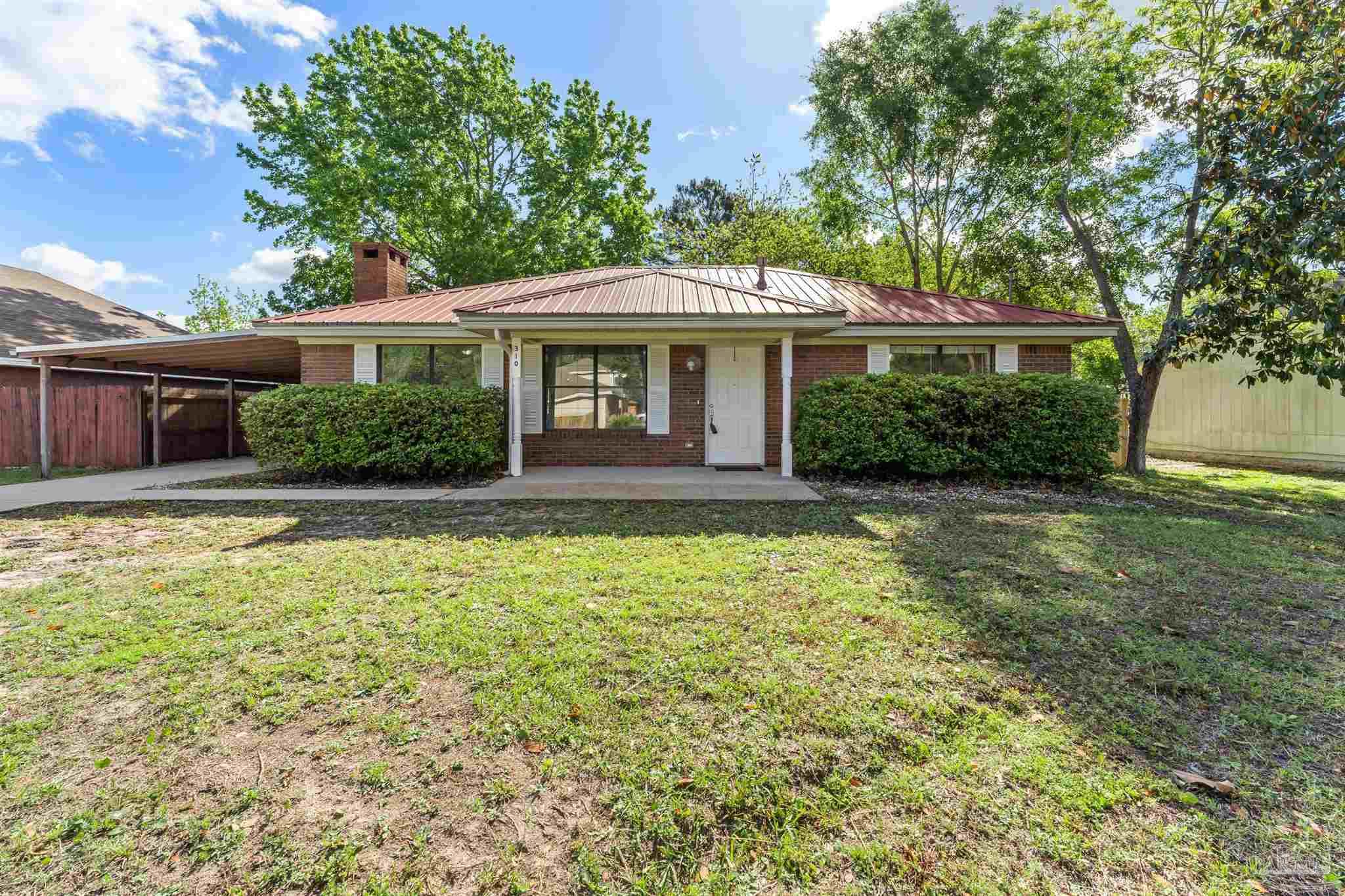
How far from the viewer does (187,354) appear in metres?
11.6

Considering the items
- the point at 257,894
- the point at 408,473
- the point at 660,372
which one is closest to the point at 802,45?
the point at 660,372

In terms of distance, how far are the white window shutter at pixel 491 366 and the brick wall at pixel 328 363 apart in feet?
8.38

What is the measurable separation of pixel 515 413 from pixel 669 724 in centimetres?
807

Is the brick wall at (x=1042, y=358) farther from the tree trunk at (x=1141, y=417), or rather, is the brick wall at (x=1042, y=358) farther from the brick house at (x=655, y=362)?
the tree trunk at (x=1141, y=417)

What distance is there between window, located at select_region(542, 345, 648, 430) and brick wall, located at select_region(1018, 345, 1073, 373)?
23.8 feet

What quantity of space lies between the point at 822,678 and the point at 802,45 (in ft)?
66.8

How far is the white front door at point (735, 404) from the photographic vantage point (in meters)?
11.0

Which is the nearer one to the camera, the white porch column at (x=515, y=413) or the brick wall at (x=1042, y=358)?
the white porch column at (x=515, y=413)

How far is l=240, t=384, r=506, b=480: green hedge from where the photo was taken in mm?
8977

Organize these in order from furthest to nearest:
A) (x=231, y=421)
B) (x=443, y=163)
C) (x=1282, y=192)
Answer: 1. (x=443, y=163)
2. (x=231, y=421)
3. (x=1282, y=192)

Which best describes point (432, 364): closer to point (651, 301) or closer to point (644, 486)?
point (651, 301)

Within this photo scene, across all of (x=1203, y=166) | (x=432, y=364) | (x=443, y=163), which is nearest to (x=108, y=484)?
(x=432, y=364)

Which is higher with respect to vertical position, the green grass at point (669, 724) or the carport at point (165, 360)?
the carport at point (165, 360)

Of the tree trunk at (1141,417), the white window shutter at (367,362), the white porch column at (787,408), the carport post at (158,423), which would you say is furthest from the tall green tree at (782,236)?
the carport post at (158,423)
